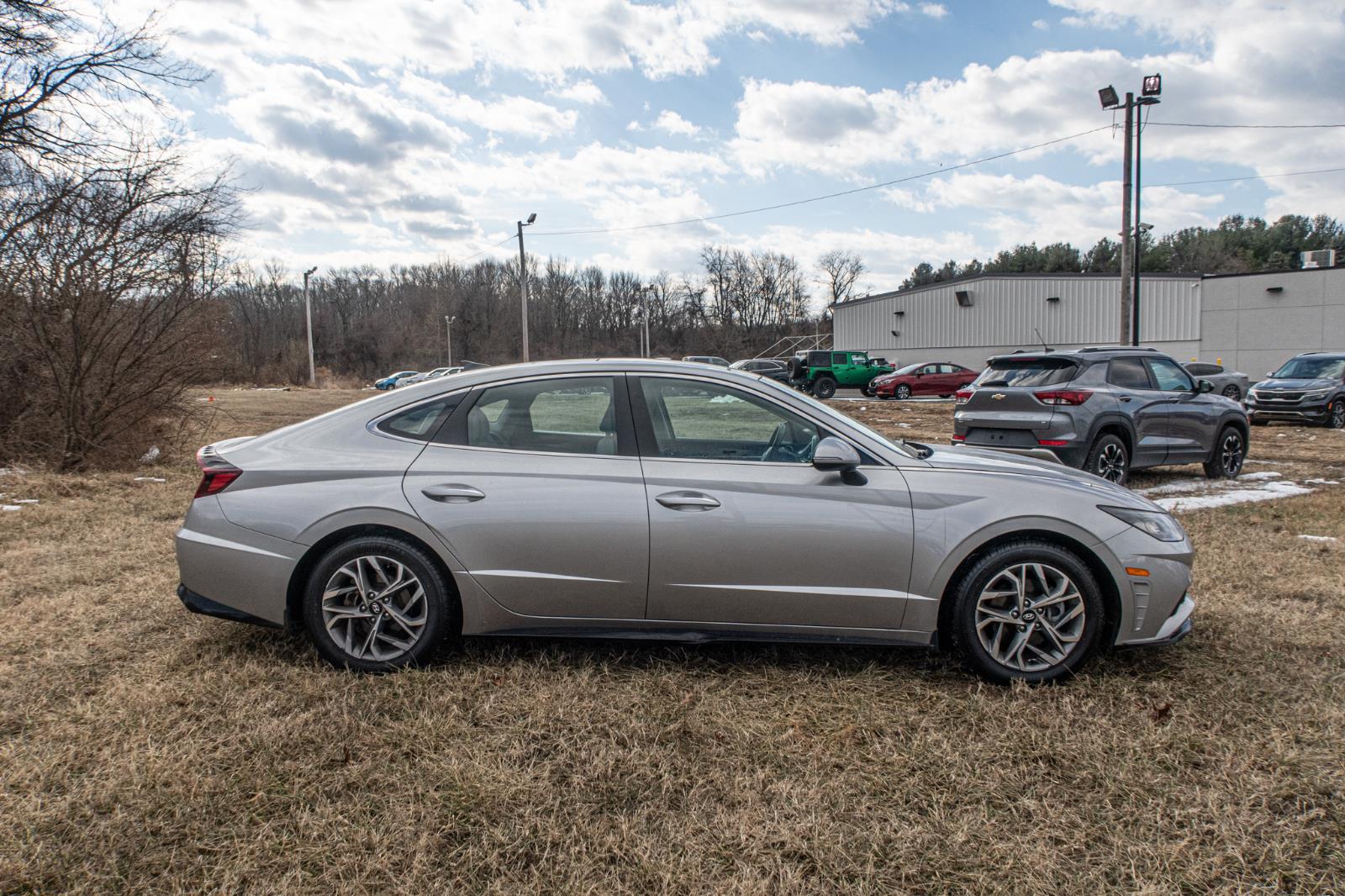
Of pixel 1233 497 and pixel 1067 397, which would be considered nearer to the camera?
pixel 1233 497

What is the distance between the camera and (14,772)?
2666 mm

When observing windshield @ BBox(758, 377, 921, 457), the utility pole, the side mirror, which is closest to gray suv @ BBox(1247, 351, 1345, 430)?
the utility pole

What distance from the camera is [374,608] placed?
3.45 metres

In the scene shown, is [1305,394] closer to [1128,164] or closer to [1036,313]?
[1128,164]

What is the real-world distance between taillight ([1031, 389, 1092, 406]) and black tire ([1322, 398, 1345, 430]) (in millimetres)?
12202

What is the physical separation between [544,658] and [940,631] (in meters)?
1.79

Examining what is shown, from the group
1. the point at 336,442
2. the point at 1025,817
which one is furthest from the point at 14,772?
the point at 1025,817

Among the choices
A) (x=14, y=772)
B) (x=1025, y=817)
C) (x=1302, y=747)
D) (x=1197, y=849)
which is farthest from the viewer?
(x=1302, y=747)

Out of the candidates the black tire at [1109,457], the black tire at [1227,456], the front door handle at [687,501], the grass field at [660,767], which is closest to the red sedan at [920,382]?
the black tire at [1227,456]

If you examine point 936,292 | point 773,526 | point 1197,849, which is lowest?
point 1197,849

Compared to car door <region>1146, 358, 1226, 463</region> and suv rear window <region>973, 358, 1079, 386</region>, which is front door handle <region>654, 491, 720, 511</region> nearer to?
suv rear window <region>973, 358, 1079, 386</region>

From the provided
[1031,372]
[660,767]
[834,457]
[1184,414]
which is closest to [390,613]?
[660,767]

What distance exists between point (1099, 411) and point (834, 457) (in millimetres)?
6224

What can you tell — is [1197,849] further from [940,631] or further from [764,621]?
[764,621]
